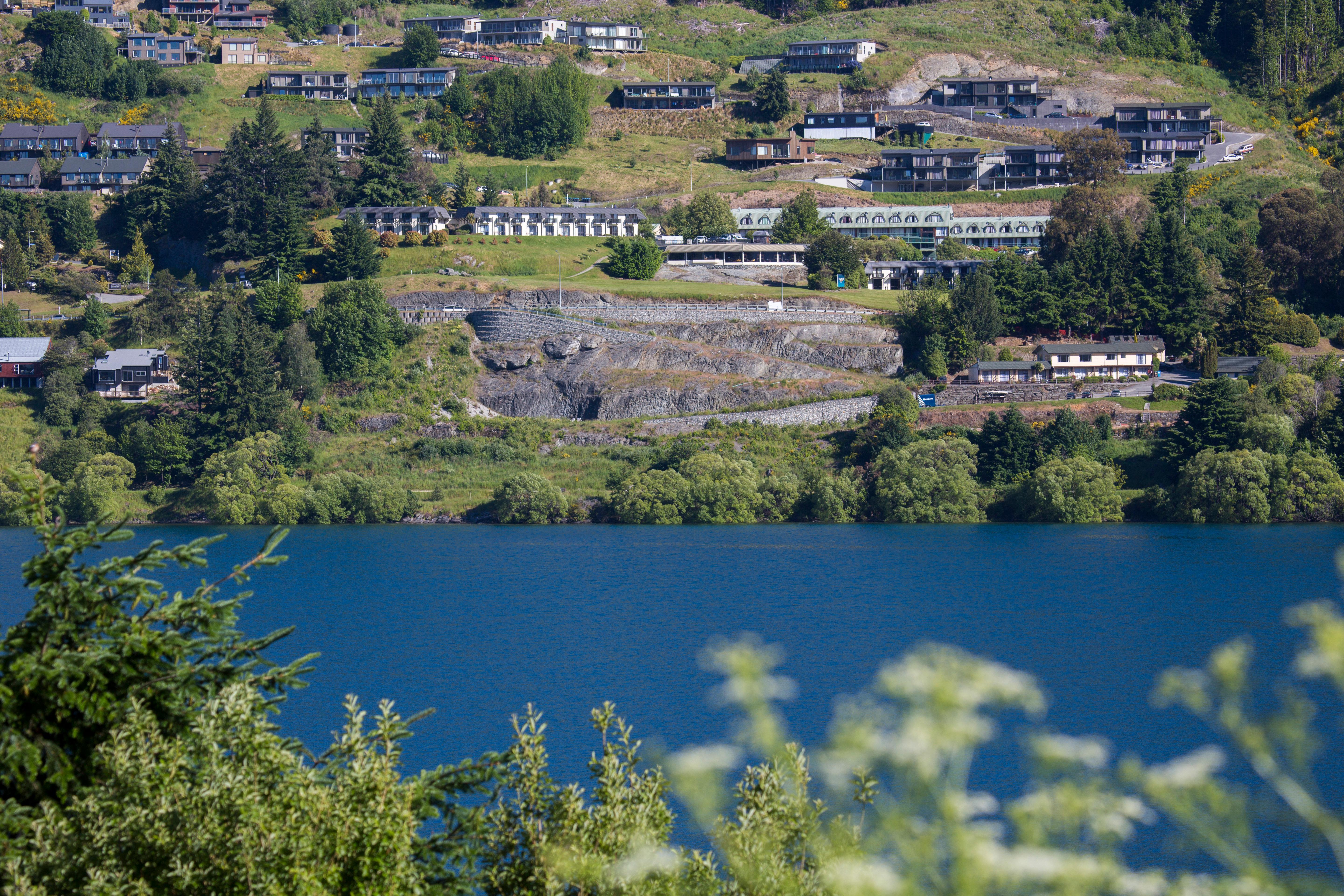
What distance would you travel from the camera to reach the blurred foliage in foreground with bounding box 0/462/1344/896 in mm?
4340

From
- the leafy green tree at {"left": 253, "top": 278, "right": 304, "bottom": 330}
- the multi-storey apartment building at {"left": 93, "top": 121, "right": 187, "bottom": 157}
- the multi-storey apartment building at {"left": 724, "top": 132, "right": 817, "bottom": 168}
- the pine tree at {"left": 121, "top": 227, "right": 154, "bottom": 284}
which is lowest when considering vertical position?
the leafy green tree at {"left": 253, "top": 278, "right": 304, "bottom": 330}

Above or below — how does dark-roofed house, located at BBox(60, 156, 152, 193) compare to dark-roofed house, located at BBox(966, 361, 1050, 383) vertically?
above

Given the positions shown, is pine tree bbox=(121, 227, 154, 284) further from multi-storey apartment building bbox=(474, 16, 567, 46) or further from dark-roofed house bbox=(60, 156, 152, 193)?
multi-storey apartment building bbox=(474, 16, 567, 46)

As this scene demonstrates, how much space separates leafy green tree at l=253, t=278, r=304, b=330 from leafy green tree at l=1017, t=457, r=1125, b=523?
50.9m

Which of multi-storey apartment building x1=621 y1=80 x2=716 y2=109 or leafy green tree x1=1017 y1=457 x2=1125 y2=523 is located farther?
multi-storey apartment building x1=621 y1=80 x2=716 y2=109

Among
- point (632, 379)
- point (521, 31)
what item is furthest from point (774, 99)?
point (632, 379)

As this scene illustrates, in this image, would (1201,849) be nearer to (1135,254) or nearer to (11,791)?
(11,791)

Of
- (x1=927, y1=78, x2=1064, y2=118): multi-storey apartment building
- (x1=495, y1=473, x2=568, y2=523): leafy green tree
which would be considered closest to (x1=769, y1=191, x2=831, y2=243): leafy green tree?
(x1=927, y1=78, x2=1064, y2=118): multi-storey apartment building

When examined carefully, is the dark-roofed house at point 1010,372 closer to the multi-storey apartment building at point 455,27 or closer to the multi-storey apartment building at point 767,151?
the multi-storey apartment building at point 767,151

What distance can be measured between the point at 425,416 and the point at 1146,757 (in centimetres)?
6386

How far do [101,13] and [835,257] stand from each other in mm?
92113

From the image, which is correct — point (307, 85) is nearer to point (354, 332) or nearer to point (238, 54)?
point (238, 54)

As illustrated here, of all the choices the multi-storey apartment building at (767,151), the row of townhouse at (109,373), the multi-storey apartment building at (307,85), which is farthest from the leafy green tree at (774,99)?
the row of townhouse at (109,373)

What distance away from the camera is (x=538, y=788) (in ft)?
40.7
